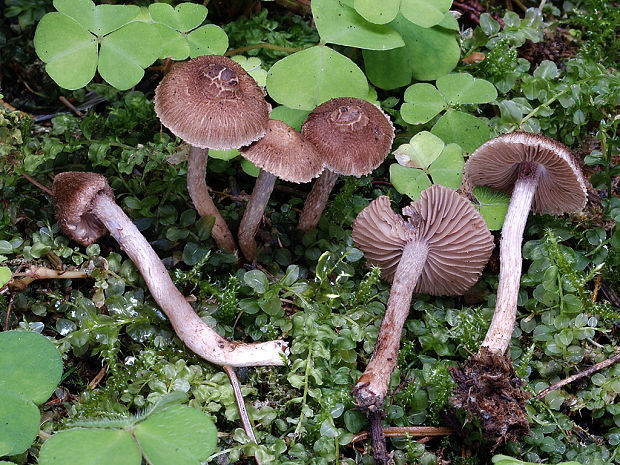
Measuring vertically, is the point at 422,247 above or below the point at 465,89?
below

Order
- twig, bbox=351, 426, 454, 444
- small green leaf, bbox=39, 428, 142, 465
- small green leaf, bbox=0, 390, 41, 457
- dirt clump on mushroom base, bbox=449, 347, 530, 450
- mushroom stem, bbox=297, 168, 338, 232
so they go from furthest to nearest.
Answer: mushroom stem, bbox=297, 168, 338, 232, twig, bbox=351, 426, 454, 444, dirt clump on mushroom base, bbox=449, 347, 530, 450, small green leaf, bbox=0, 390, 41, 457, small green leaf, bbox=39, 428, 142, 465

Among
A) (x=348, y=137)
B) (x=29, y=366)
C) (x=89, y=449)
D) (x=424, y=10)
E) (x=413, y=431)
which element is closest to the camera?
(x=89, y=449)

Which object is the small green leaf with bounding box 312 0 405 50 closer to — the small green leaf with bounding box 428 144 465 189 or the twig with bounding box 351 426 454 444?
the small green leaf with bounding box 428 144 465 189

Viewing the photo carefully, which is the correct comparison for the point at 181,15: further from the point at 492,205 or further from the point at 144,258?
the point at 492,205

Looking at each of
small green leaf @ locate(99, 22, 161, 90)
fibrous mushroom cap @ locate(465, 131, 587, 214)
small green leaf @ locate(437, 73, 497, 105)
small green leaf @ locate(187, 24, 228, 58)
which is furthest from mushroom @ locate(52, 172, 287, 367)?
small green leaf @ locate(437, 73, 497, 105)

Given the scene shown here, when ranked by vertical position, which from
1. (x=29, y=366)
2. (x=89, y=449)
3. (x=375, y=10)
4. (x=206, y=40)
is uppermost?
(x=375, y=10)

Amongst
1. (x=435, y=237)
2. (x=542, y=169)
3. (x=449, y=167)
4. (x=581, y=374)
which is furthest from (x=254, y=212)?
(x=581, y=374)

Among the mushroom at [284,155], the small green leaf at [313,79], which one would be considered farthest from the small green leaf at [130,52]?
the mushroom at [284,155]
